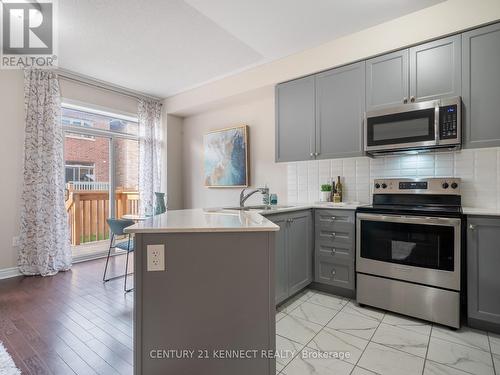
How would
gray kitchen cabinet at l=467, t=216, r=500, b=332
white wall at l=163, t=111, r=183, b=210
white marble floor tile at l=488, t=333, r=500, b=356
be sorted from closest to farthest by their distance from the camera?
white marble floor tile at l=488, t=333, r=500, b=356 → gray kitchen cabinet at l=467, t=216, r=500, b=332 → white wall at l=163, t=111, r=183, b=210

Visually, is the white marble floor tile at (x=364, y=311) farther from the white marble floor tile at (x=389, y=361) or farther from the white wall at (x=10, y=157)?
the white wall at (x=10, y=157)

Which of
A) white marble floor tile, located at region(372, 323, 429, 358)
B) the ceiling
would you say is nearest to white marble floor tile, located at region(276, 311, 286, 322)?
white marble floor tile, located at region(372, 323, 429, 358)

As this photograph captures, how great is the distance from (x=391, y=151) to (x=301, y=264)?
1.44m

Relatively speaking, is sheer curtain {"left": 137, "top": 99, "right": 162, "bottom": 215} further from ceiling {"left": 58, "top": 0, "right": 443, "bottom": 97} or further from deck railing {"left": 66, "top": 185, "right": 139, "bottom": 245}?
ceiling {"left": 58, "top": 0, "right": 443, "bottom": 97}

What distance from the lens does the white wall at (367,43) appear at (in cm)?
223

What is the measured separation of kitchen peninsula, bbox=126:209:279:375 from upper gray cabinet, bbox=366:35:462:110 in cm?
210

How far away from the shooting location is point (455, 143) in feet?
7.29

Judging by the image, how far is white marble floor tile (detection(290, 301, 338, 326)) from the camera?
7.53 feet

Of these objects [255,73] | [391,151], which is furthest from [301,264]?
[255,73]

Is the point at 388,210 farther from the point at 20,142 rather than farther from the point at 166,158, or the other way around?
the point at 20,142

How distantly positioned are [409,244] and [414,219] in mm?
228

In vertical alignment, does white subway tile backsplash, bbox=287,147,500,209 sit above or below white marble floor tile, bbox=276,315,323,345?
above

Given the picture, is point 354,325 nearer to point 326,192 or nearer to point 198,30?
point 326,192

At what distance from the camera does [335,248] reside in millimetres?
2742
